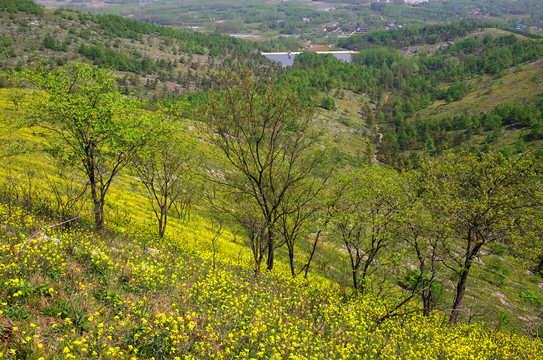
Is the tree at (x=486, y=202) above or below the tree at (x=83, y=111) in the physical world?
below

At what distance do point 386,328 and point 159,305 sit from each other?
992 cm

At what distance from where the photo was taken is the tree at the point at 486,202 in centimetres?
1722

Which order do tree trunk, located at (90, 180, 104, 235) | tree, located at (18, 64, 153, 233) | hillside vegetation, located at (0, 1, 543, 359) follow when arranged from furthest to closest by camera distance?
1. tree trunk, located at (90, 180, 104, 235)
2. tree, located at (18, 64, 153, 233)
3. hillside vegetation, located at (0, 1, 543, 359)

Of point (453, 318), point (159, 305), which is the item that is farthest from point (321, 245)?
point (159, 305)

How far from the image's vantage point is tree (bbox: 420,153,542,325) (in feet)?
56.5

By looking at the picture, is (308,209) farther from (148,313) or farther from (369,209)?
(148,313)

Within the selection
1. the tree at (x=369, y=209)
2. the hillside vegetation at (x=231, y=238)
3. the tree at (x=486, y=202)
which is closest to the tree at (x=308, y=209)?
the hillside vegetation at (x=231, y=238)

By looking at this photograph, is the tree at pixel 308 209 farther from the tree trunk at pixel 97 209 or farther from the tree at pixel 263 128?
the tree trunk at pixel 97 209

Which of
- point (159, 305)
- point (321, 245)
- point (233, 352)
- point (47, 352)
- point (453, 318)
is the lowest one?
point (321, 245)

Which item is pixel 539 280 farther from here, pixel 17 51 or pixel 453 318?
pixel 17 51

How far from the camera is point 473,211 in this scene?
1752cm

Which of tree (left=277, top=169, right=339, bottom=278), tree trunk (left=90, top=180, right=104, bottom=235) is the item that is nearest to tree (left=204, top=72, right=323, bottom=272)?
tree (left=277, top=169, right=339, bottom=278)

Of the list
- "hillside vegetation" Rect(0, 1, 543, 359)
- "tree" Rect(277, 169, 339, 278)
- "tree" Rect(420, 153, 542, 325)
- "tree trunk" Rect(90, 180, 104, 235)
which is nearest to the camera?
"hillside vegetation" Rect(0, 1, 543, 359)

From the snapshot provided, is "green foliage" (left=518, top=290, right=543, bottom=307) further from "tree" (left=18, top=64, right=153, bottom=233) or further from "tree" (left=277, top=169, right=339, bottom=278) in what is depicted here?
"tree" (left=18, top=64, right=153, bottom=233)
